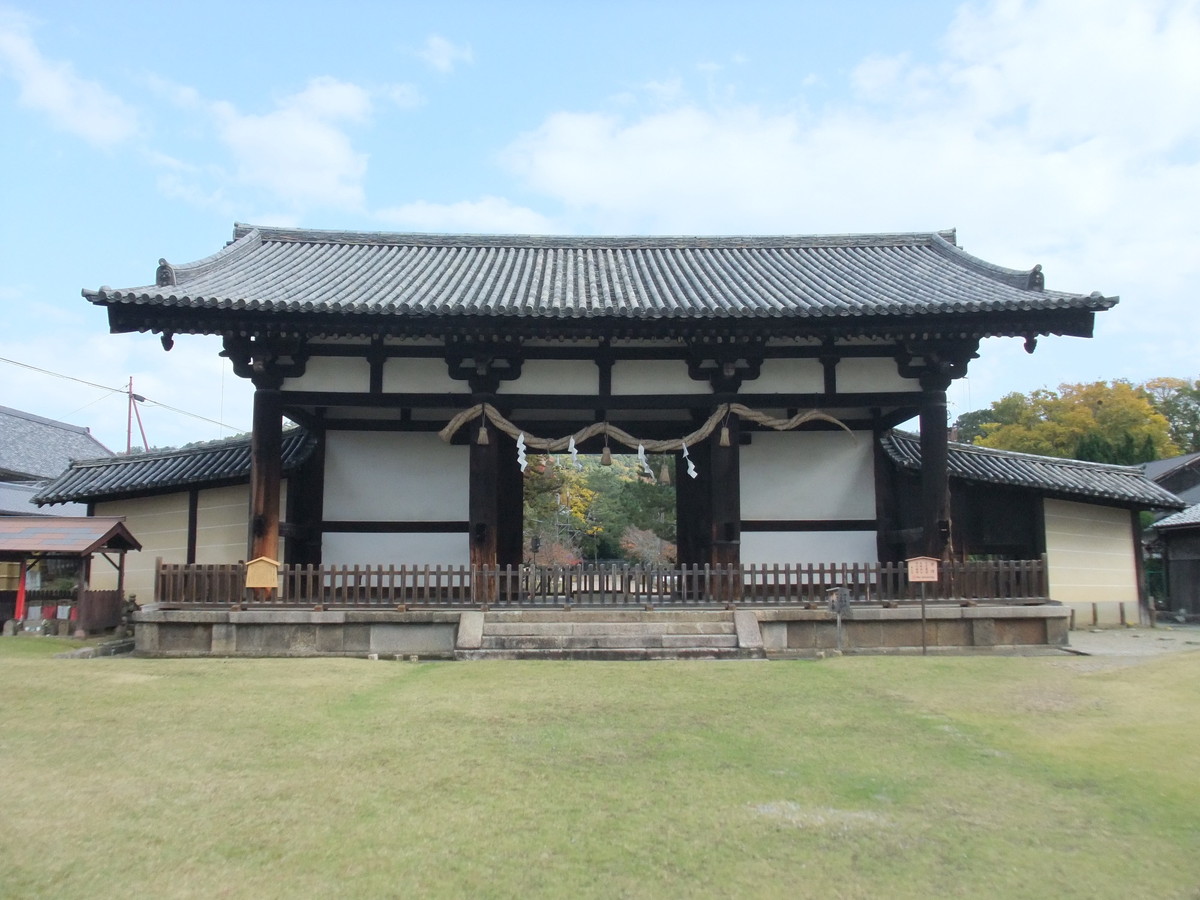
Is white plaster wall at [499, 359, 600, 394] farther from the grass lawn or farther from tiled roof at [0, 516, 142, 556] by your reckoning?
tiled roof at [0, 516, 142, 556]

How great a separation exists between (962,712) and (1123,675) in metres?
3.06

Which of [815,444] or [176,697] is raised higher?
[815,444]

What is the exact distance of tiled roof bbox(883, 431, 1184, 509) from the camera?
1552cm

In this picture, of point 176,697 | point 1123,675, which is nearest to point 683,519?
point 1123,675

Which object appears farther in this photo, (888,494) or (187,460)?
(187,460)

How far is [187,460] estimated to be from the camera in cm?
1536

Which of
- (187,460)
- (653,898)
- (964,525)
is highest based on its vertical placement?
(187,460)

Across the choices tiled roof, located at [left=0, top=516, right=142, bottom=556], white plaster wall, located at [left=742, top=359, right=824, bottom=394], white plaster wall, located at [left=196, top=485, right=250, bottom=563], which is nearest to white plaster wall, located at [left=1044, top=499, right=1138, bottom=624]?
white plaster wall, located at [left=742, top=359, right=824, bottom=394]

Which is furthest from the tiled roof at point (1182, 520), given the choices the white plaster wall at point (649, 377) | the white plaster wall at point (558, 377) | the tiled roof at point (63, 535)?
the tiled roof at point (63, 535)

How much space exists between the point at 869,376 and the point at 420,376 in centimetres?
680

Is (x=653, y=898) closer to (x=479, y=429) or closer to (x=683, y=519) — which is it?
(x=479, y=429)

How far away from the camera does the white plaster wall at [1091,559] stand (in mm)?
16797

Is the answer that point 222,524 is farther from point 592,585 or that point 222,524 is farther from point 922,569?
point 922,569

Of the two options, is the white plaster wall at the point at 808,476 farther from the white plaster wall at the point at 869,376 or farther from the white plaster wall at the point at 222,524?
the white plaster wall at the point at 222,524
